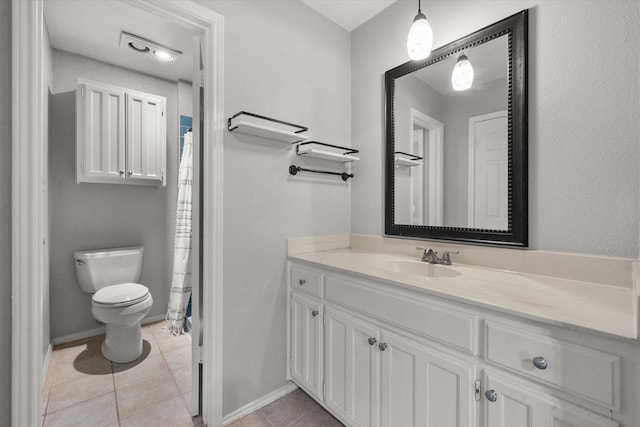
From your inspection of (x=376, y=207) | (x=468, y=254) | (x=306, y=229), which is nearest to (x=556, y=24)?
(x=468, y=254)

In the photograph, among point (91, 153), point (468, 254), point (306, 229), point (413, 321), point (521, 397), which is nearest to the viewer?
point (521, 397)

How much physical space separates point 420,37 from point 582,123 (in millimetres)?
751

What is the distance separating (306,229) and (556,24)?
5.09ft

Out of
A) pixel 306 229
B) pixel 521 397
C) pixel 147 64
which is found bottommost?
pixel 521 397

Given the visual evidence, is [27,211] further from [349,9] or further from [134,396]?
[349,9]

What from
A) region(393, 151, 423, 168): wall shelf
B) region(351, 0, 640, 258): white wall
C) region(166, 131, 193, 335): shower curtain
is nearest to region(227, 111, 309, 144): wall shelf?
region(393, 151, 423, 168): wall shelf

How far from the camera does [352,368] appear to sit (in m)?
1.30

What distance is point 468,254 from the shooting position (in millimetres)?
1463

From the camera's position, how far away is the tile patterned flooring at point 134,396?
1.50m

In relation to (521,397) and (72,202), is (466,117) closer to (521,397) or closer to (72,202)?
(521,397)

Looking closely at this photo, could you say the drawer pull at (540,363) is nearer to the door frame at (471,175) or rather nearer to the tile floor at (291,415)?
the door frame at (471,175)

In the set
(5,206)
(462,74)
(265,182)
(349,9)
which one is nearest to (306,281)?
(265,182)

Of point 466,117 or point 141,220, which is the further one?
point 141,220

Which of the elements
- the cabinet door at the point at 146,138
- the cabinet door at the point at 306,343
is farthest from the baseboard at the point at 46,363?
the cabinet door at the point at 306,343
